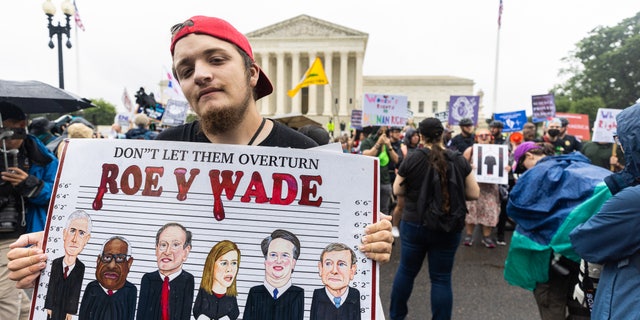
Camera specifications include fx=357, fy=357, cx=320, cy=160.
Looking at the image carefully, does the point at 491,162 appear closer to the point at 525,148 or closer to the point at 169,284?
the point at 525,148

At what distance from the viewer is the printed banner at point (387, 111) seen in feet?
27.9

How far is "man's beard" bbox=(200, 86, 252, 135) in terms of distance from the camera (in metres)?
1.19

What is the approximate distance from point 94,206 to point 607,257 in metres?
2.04

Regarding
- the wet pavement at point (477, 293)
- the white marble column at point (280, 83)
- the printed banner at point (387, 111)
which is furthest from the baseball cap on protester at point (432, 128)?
the white marble column at point (280, 83)

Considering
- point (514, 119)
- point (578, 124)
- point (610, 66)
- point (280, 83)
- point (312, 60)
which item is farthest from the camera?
point (280, 83)

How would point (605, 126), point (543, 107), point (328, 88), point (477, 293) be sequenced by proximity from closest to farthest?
point (477, 293) < point (605, 126) < point (543, 107) < point (328, 88)

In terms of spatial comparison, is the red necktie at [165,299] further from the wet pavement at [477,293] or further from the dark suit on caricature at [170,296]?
the wet pavement at [477,293]

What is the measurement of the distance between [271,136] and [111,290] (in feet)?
2.38

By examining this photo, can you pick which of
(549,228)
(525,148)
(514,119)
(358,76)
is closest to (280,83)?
(358,76)

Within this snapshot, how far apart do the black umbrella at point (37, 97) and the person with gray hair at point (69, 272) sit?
252cm

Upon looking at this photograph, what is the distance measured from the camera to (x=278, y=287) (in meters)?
1.06

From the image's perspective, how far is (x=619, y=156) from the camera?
6.69m

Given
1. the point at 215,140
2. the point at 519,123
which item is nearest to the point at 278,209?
the point at 215,140

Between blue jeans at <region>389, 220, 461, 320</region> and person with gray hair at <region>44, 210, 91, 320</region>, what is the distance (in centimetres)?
254
